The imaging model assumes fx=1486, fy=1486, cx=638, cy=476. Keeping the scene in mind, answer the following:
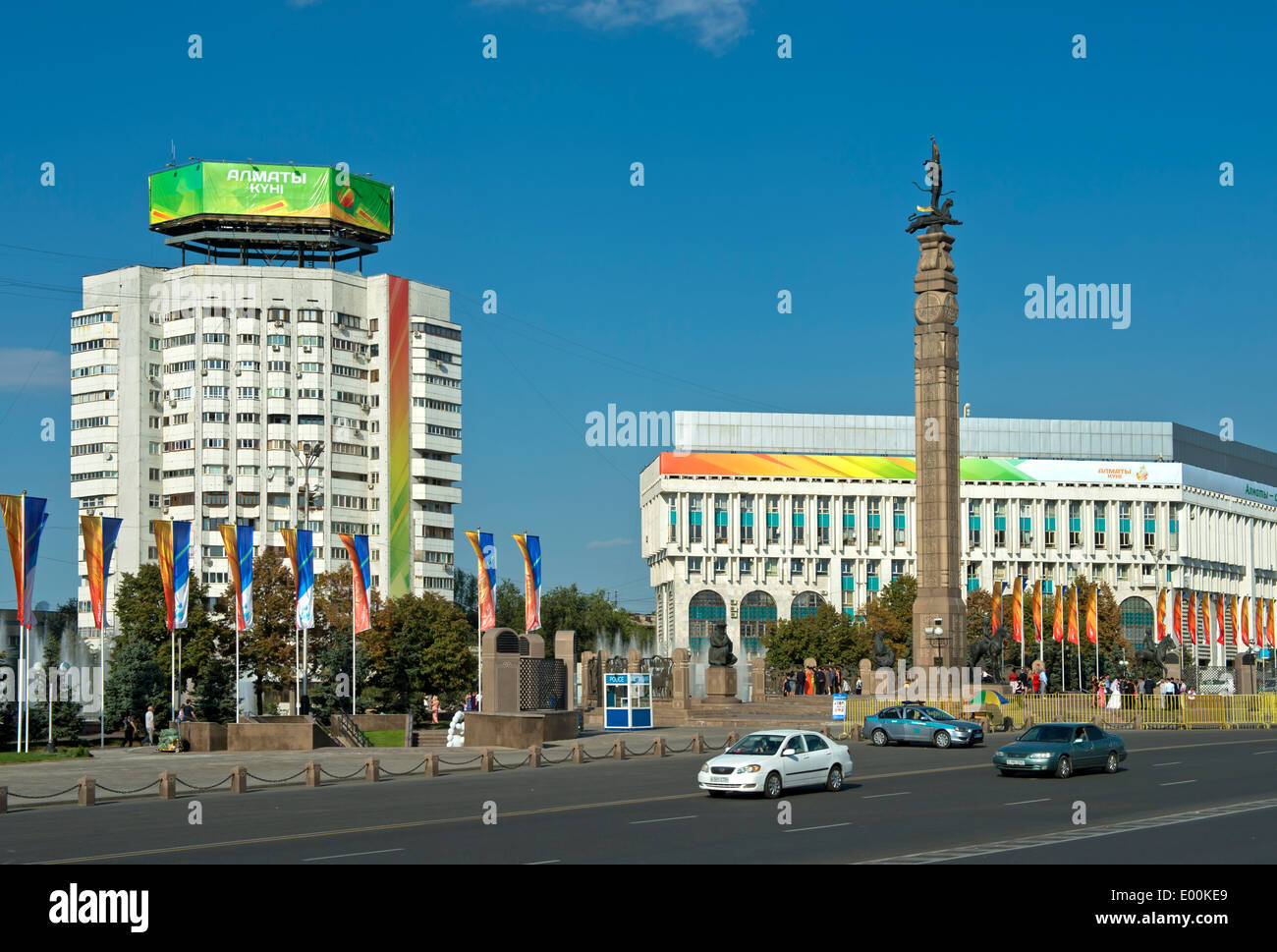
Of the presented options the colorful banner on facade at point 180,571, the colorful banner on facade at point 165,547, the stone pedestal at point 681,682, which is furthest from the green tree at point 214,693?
the stone pedestal at point 681,682

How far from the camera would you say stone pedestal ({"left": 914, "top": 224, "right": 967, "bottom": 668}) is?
61.6 m

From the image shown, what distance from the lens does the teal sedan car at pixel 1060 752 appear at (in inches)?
1254

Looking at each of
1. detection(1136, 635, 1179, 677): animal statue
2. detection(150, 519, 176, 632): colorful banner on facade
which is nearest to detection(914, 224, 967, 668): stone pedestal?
detection(1136, 635, 1179, 677): animal statue

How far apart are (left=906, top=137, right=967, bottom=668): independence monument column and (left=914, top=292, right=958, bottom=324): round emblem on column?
0.04 meters

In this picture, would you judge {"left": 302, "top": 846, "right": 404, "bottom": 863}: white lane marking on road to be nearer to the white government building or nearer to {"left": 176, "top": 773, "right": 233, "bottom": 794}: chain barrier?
{"left": 176, "top": 773, "right": 233, "bottom": 794}: chain barrier

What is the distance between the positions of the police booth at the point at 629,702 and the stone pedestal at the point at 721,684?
7211 millimetres

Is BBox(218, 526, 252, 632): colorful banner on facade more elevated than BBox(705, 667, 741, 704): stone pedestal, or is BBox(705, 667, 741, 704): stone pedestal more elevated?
BBox(218, 526, 252, 632): colorful banner on facade

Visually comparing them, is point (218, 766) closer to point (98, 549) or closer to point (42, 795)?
point (42, 795)

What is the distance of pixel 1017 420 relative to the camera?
140 m

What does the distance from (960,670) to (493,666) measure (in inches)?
858

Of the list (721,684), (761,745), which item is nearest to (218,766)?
(761,745)

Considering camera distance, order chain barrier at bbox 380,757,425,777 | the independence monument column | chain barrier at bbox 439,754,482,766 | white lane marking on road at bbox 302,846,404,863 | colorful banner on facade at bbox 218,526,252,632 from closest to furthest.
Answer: white lane marking on road at bbox 302,846,404,863, chain barrier at bbox 380,757,425,777, chain barrier at bbox 439,754,482,766, colorful banner on facade at bbox 218,526,252,632, the independence monument column
